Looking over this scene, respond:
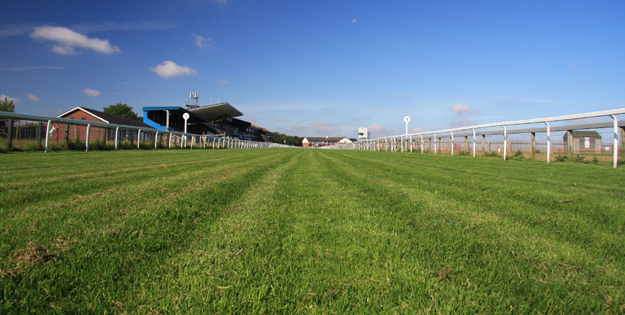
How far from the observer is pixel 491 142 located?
1539 centimetres

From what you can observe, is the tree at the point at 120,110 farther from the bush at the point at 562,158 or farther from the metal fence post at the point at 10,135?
the bush at the point at 562,158

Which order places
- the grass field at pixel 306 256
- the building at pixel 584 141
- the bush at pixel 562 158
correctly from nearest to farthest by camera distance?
the grass field at pixel 306 256, the bush at pixel 562 158, the building at pixel 584 141

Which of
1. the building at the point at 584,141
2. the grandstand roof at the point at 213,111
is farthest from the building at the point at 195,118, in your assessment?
the building at the point at 584,141

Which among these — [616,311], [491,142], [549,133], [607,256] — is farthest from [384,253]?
[491,142]

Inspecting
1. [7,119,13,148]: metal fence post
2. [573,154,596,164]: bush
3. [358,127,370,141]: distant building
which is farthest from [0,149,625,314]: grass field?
[358,127,370,141]: distant building

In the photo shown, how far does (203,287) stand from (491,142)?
17980mm

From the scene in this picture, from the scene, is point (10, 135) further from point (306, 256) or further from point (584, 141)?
point (584, 141)

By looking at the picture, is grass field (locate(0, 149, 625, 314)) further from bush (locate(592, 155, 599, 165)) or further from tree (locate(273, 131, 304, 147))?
tree (locate(273, 131, 304, 147))

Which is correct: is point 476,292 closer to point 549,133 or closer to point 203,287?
point 203,287

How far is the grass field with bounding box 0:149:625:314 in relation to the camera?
4.12 ft

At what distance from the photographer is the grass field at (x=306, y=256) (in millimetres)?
1257

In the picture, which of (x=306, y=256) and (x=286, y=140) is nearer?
(x=306, y=256)

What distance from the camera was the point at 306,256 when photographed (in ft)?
5.63

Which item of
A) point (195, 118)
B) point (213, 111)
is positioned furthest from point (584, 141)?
point (195, 118)
